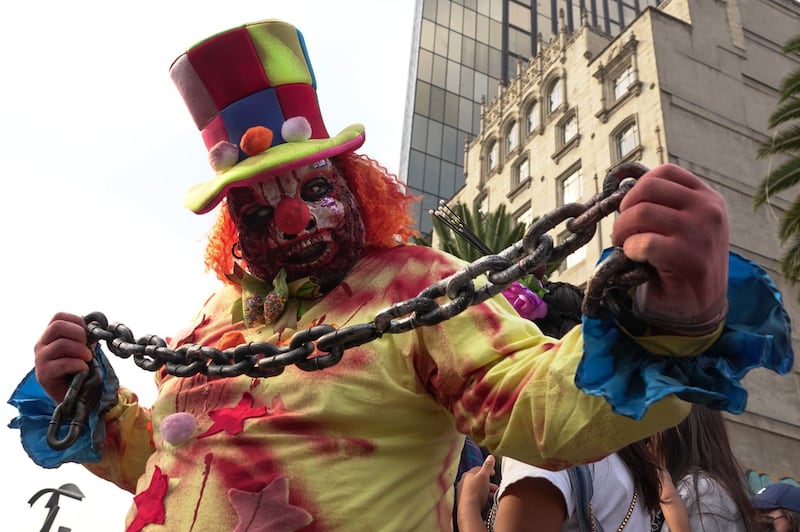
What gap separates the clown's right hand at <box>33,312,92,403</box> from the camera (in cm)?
197

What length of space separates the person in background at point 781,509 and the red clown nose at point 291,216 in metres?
3.24

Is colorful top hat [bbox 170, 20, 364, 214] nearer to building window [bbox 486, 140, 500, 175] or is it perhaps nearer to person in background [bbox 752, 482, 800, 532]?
person in background [bbox 752, 482, 800, 532]

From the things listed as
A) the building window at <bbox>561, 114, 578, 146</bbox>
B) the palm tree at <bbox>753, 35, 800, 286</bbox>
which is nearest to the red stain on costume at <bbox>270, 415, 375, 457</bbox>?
the palm tree at <bbox>753, 35, 800, 286</bbox>

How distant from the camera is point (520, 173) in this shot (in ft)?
81.5

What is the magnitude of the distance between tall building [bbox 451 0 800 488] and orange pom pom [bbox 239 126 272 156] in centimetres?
1441

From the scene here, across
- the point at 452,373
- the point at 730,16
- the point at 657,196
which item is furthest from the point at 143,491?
the point at 730,16

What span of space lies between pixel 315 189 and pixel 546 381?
1078 millimetres

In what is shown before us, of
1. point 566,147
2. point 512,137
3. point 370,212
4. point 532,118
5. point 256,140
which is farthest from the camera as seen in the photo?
point 512,137

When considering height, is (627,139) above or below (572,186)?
above

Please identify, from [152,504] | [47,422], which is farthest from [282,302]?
[47,422]

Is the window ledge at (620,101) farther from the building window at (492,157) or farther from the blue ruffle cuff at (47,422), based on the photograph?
the blue ruffle cuff at (47,422)

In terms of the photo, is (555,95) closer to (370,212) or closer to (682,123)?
(682,123)

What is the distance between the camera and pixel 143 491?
6.00 feet

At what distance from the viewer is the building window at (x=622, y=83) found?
20.2 meters
